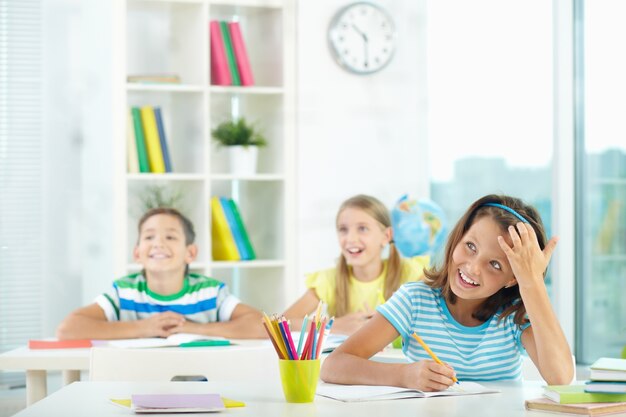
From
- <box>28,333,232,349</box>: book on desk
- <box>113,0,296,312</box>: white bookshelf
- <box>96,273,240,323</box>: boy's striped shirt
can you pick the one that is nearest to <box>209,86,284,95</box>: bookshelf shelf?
<box>113,0,296,312</box>: white bookshelf

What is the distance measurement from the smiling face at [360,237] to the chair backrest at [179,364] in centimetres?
145

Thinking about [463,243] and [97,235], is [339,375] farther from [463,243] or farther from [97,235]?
[97,235]

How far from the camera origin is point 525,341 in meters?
2.11

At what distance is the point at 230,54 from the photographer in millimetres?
4395

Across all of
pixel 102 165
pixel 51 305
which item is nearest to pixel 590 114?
pixel 102 165

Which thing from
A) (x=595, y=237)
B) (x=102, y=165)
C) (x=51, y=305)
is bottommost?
(x=51, y=305)

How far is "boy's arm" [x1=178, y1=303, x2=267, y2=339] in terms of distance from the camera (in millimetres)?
3023

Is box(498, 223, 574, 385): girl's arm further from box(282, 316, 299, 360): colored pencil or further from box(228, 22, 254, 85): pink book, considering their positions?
box(228, 22, 254, 85): pink book

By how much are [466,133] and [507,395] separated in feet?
10.6

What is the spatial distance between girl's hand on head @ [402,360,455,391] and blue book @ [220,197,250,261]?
104 inches

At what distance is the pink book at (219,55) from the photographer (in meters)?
4.34

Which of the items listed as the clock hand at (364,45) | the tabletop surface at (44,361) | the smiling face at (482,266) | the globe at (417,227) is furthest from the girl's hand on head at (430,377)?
the clock hand at (364,45)

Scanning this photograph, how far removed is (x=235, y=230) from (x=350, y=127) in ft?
2.48

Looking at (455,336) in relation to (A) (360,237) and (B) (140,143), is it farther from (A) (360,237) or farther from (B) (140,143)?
(B) (140,143)
